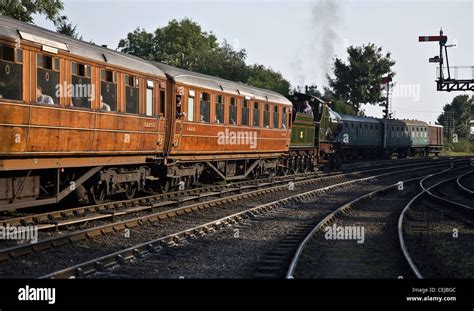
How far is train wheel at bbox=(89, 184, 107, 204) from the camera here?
14.8 metres

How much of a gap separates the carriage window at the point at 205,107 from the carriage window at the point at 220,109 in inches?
22.9

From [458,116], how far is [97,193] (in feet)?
345

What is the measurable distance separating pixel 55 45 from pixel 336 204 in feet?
31.8

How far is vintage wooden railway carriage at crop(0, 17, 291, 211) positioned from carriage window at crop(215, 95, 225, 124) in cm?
3

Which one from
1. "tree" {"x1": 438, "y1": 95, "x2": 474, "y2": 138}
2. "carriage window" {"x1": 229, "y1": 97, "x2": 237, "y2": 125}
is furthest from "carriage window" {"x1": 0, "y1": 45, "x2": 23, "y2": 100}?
"tree" {"x1": 438, "y1": 95, "x2": 474, "y2": 138}

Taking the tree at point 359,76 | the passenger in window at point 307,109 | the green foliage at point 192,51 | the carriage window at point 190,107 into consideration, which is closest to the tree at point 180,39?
the green foliage at point 192,51

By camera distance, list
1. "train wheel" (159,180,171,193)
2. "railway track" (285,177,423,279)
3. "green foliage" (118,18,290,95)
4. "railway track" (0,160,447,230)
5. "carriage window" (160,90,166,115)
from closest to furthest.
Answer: "railway track" (285,177,423,279)
"railway track" (0,160,447,230)
"carriage window" (160,90,166,115)
"train wheel" (159,180,171,193)
"green foliage" (118,18,290,95)

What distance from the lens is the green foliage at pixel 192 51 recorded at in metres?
79.8

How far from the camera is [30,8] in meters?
28.4

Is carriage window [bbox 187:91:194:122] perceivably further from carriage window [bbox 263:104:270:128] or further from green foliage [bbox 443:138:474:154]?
green foliage [bbox 443:138:474:154]

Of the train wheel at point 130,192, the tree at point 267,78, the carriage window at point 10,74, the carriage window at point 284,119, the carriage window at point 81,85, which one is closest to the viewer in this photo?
the carriage window at point 10,74

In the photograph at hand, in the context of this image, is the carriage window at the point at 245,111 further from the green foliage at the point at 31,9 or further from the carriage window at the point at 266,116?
the green foliage at the point at 31,9

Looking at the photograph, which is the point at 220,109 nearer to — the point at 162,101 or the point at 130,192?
the point at 162,101

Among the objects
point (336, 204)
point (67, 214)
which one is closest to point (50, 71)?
point (67, 214)
